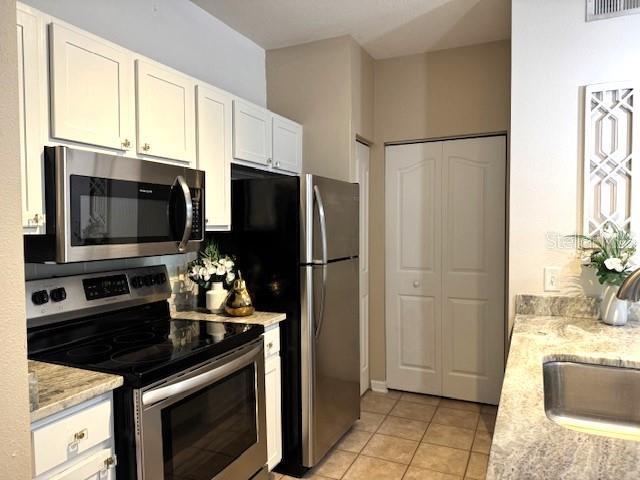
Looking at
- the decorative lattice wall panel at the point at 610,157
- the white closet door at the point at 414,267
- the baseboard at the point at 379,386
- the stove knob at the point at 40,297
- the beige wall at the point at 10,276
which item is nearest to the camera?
the beige wall at the point at 10,276

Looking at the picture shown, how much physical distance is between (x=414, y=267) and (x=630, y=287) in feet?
7.26

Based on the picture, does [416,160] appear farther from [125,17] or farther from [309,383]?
[125,17]

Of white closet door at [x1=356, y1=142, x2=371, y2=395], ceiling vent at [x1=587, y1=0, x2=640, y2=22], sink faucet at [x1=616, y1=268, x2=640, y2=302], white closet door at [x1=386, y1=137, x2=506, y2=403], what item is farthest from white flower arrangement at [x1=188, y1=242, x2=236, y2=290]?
ceiling vent at [x1=587, y1=0, x2=640, y2=22]

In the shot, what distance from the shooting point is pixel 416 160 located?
3.67 m

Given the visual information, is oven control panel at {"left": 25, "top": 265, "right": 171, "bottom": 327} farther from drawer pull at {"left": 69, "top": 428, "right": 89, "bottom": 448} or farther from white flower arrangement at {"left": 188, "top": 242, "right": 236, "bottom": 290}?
drawer pull at {"left": 69, "top": 428, "right": 89, "bottom": 448}

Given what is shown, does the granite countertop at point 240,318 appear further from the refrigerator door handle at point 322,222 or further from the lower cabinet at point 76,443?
the lower cabinet at point 76,443

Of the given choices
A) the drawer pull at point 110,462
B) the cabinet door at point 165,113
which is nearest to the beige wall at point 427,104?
the cabinet door at point 165,113

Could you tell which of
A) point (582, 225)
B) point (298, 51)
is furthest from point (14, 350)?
point (298, 51)

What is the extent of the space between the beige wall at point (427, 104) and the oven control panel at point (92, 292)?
1.93 m

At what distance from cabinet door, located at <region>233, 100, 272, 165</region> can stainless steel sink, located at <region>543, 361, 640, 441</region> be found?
1.79 m

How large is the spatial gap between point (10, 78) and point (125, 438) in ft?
3.80

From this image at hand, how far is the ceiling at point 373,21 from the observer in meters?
2.76

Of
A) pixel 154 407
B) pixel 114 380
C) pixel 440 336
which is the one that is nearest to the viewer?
pixel 114 380

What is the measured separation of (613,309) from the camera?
2.26 meters
